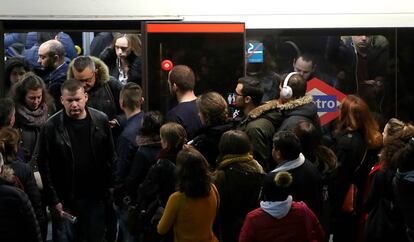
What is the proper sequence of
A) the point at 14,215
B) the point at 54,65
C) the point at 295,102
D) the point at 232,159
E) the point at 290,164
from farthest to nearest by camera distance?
the point at 54,65 < the point at 295,102 < the point at 232,159 < the point at 290,164 < the point at 14,215

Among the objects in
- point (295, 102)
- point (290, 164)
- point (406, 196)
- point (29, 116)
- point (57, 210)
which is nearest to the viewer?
point (406, 196)

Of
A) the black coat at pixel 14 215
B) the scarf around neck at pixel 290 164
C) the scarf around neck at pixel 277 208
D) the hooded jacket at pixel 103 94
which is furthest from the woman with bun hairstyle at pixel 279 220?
the hooded jacket at pixel 103 94

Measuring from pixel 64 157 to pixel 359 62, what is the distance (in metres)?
2.98

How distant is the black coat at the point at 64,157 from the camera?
6598 mm

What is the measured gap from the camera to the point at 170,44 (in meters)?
7.59

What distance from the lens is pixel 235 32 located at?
7.53 meters

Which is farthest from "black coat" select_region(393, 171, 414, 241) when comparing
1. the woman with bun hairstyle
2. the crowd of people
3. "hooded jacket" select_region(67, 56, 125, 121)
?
"hooded jacket" select_region(67, 56, 125, 121)

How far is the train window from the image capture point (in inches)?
304

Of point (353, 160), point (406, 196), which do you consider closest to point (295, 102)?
point (353, 160)

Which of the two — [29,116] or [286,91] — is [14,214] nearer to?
[29,116]

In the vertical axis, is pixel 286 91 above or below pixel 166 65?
below

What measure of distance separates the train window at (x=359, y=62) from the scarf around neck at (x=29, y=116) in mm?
1987

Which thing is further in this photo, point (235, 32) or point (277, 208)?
point (235, 32)

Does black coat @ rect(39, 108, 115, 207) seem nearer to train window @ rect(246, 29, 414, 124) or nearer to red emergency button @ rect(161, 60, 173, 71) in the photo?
red emergency button @ rect(161, 60, 173, 71)
